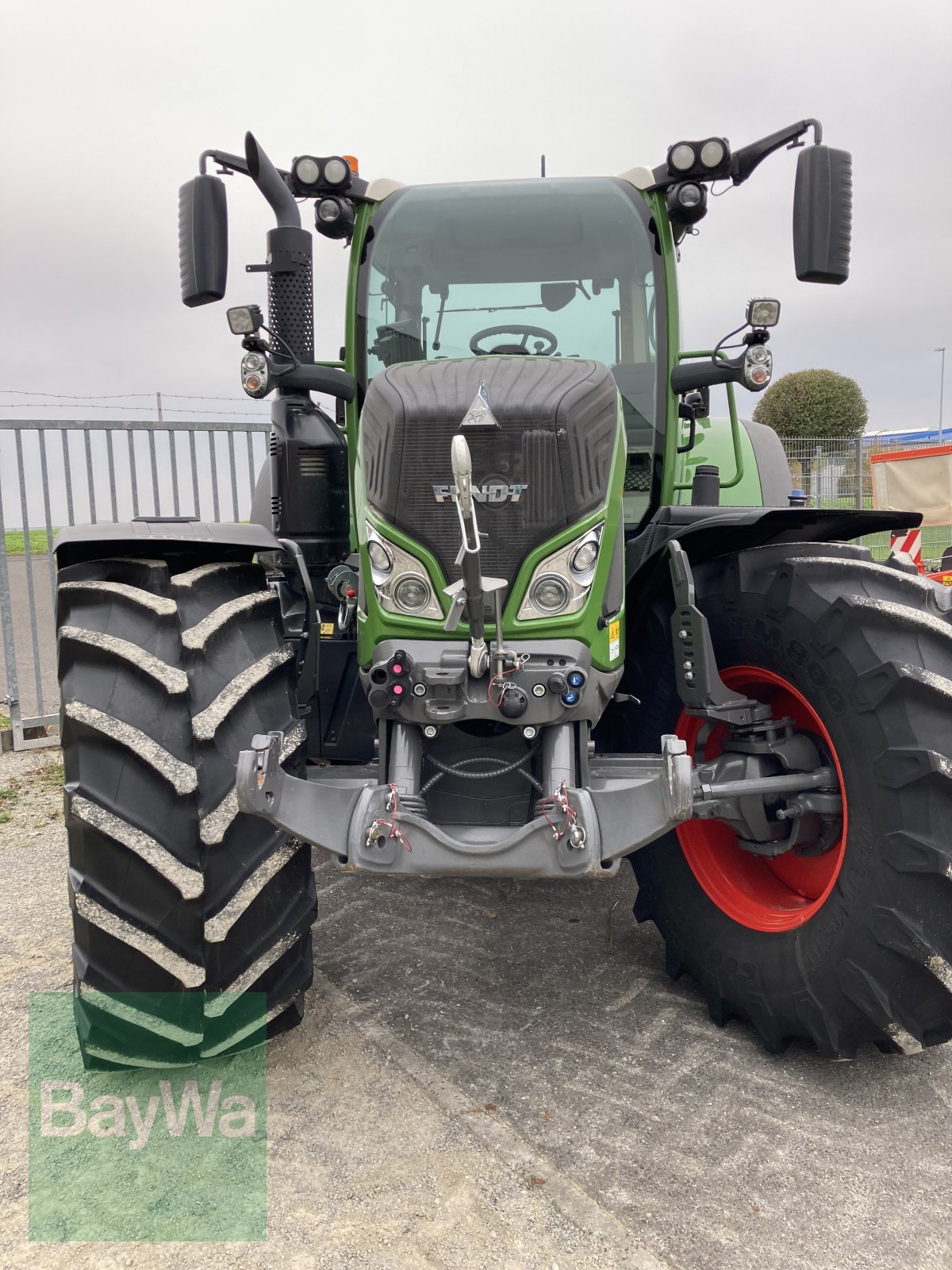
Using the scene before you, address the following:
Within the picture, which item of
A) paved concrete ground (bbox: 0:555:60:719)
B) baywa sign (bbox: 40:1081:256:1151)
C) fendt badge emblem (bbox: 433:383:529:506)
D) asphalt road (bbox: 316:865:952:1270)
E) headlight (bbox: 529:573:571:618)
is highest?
fendt badge emblem (bbox: 433:383:529:506)

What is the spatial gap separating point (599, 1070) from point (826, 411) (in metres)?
22.5

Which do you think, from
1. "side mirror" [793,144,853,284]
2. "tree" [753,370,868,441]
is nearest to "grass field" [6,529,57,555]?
"side mirror" [793,144,853,284]

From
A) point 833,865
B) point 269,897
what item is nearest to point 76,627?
point 269,897

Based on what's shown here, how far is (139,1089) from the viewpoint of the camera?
8.28ft

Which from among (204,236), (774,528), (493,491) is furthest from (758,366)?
(204,236)

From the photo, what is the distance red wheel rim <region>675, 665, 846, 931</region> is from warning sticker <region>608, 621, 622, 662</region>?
1.27 feet

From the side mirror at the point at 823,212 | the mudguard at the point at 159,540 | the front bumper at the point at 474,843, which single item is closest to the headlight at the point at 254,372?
the mudguard at the point at 159,540

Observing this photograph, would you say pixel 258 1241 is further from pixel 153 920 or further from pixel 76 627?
pixel 76 627

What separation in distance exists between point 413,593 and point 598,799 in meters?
0.71

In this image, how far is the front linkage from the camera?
2.27m

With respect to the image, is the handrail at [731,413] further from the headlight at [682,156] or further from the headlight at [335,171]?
the headlight at [335,171]

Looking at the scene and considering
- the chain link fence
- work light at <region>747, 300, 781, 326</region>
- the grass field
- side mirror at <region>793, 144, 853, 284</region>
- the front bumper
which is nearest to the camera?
the front bumper

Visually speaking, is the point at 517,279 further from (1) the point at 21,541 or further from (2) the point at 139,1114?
(1) the point at 21,541

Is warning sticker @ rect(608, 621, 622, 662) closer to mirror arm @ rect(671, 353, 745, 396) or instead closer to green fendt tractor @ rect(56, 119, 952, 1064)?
green fendt tractor @ rect(56, 119, 952, 1064)
